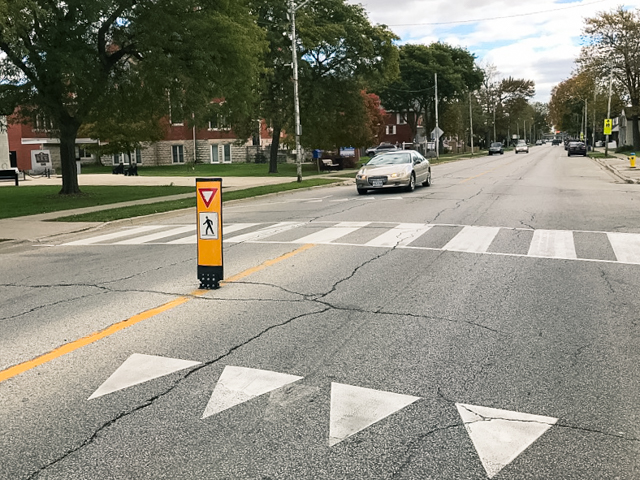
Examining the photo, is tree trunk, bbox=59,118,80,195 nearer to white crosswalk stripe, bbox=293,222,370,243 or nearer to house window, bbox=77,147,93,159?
white crosswalk stripe, bbox=293,222,370,243

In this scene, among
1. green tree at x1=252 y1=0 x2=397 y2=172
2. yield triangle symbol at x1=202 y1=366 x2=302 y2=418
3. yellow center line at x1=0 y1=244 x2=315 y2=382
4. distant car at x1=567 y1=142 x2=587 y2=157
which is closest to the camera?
yield triangle symbol at x1=202 y1=366 x2=302 y2=418

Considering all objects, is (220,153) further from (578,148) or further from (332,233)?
(332,233)

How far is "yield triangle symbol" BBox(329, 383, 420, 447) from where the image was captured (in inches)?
142

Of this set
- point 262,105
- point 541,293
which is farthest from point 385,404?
point 262,105

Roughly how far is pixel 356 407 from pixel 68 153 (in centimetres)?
2248

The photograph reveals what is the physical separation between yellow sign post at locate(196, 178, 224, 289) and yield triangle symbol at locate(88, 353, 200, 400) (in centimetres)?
232

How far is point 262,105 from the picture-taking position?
3966 cm

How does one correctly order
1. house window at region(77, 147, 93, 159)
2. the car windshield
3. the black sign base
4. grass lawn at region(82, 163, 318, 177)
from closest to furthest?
the black sign base
the car windshield
grass lawn at region(82, 163, 318, 177)
house window at region(77, 147, 93, 159)

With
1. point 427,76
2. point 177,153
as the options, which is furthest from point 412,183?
point 427,76

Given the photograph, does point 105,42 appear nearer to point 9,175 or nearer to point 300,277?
point 9,175

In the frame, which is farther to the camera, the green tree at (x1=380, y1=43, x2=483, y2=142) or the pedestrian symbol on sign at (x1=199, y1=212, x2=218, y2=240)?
the green tree at (x1=380, y1=43, x2=483, y2=142)

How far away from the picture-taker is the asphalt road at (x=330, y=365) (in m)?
3.31

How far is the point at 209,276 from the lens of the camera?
23.7ft

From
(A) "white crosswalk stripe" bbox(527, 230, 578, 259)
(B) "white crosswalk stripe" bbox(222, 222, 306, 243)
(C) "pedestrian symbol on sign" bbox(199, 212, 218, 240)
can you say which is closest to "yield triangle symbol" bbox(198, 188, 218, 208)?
(C) "pedestrian symbol on sign" bbox(199, 212, 218, 240)
